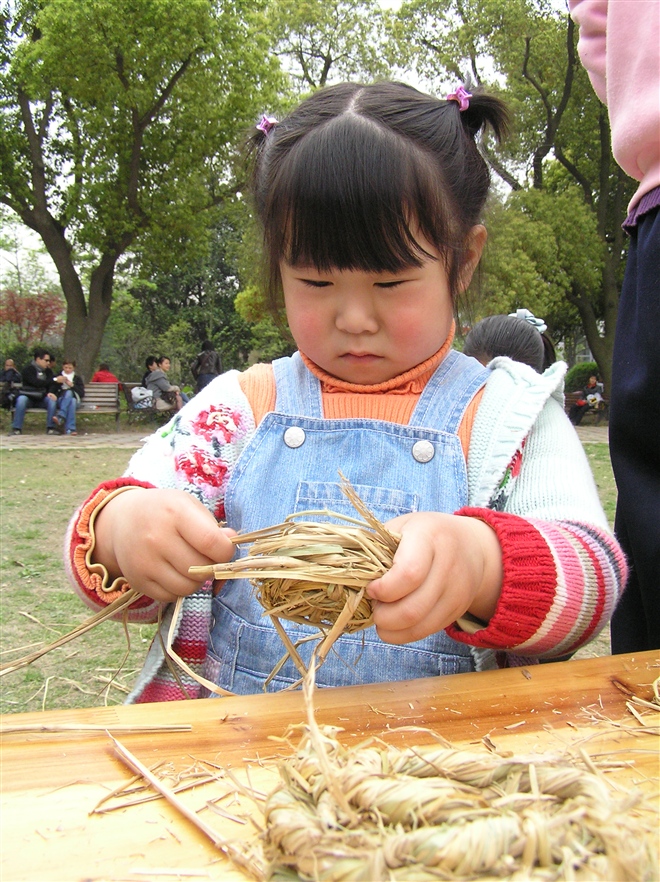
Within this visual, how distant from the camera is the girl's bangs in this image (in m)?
1.43

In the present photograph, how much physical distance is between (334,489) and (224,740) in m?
0.70

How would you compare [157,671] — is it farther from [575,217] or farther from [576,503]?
[575,217]

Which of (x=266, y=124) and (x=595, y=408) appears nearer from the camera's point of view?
(x=266, y=124)

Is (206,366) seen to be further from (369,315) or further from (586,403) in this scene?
(369,315)

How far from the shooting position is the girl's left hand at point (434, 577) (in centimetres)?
93

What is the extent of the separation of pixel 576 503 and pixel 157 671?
2.78 ft

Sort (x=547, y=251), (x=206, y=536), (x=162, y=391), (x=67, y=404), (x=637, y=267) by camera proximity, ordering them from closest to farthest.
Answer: (x=206, y=536) → (x=637, y=267) → (x=67, y=404) → (x=162, y=391) → (x=547, y=251)

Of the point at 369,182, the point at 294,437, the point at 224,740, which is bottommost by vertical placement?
the point at 224,740

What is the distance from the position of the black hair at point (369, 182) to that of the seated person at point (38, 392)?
433 inches

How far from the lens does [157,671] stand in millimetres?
1530

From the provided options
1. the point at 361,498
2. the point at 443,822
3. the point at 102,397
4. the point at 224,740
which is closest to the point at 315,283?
the point at 361,498

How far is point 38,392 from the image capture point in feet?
40.9

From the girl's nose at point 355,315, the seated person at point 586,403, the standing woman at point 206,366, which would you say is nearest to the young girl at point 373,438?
the girl's nose at point 355,315

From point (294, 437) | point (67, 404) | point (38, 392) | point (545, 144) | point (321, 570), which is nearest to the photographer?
point (321, 570)
